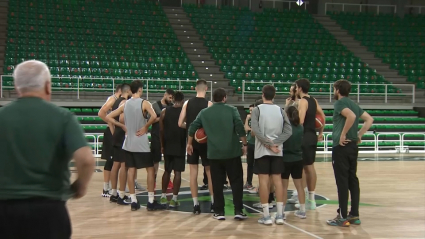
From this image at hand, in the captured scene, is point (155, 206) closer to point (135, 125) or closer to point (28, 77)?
point (135, 125)

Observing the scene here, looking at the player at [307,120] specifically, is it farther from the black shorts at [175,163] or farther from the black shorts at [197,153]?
the black shorts at [175,163]

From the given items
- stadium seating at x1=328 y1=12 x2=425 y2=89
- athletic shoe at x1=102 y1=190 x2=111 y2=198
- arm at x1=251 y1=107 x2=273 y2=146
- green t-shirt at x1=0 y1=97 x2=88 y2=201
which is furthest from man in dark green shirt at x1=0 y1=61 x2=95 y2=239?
stadium seating at x1=328 y1=12 x2=425 y2=89

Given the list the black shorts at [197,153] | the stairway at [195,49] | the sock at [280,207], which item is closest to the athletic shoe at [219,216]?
the sock at [280,207]

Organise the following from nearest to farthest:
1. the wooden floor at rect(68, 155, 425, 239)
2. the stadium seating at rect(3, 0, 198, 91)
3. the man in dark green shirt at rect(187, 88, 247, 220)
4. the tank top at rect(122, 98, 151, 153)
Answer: the wooden floor at rect(68, 155, 425, 239) < the man in dark green shirt at rect(187, 88, 247, 220) < the tank top at rect(122, 98, 151, 153) < the stadium seating at rect(3, 0, 198, 91)

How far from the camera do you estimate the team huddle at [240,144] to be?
6.14m

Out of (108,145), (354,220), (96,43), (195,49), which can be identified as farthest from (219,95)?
(195,49)

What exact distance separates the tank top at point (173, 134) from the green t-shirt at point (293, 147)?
1.43 metres

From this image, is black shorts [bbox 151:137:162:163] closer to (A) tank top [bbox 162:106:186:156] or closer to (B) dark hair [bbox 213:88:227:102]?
(A) tank top [bbox 162:106:186:156]

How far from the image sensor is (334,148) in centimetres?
620

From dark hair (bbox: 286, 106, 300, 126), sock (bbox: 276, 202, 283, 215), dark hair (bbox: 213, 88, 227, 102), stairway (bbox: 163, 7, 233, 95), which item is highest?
stairway (bbox: 163, 7, 233, 95)

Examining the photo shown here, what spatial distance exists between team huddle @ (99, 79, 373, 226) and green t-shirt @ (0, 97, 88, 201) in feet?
12.1

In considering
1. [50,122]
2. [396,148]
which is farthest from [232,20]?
[50,122]

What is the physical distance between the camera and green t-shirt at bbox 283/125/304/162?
6477 millimetres

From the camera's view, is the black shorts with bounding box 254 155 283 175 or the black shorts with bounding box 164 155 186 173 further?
the black shorts with bounding box 164 155 186 173
